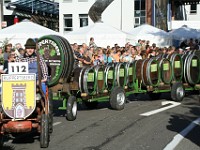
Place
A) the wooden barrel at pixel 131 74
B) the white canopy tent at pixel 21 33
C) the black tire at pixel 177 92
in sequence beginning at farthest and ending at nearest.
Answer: the white canopy tent at pixel 21 33, the black tire at pixel 177 92, the wooden barrel at pixel 131 74

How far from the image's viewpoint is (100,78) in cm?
1245

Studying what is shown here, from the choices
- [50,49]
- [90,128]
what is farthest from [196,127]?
[50,49]

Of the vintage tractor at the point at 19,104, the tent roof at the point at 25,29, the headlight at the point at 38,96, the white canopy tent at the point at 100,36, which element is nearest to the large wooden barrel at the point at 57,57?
the headlight at the point at 38,96

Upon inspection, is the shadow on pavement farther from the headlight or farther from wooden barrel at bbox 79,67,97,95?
the headlight

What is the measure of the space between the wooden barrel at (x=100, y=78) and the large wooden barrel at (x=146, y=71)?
1897 millimetres

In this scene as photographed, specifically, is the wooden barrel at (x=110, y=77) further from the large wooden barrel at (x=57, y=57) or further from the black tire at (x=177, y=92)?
the black tire at (x=177, y=92)

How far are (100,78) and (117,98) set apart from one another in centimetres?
82

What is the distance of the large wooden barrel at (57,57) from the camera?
11539 mm

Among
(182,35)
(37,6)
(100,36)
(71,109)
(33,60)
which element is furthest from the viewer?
(37,6)

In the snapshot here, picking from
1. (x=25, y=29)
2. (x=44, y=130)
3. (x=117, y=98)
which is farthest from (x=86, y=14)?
(x=44, y=130)

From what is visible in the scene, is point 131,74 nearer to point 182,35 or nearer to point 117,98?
point 117,98

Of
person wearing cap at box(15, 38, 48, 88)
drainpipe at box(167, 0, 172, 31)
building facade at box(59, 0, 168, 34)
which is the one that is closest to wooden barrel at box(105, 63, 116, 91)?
person wearing cap at box(15, 38, 48, 88)

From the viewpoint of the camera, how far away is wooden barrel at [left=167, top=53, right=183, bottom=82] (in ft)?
48.2

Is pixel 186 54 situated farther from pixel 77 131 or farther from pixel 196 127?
pixel 77 131
